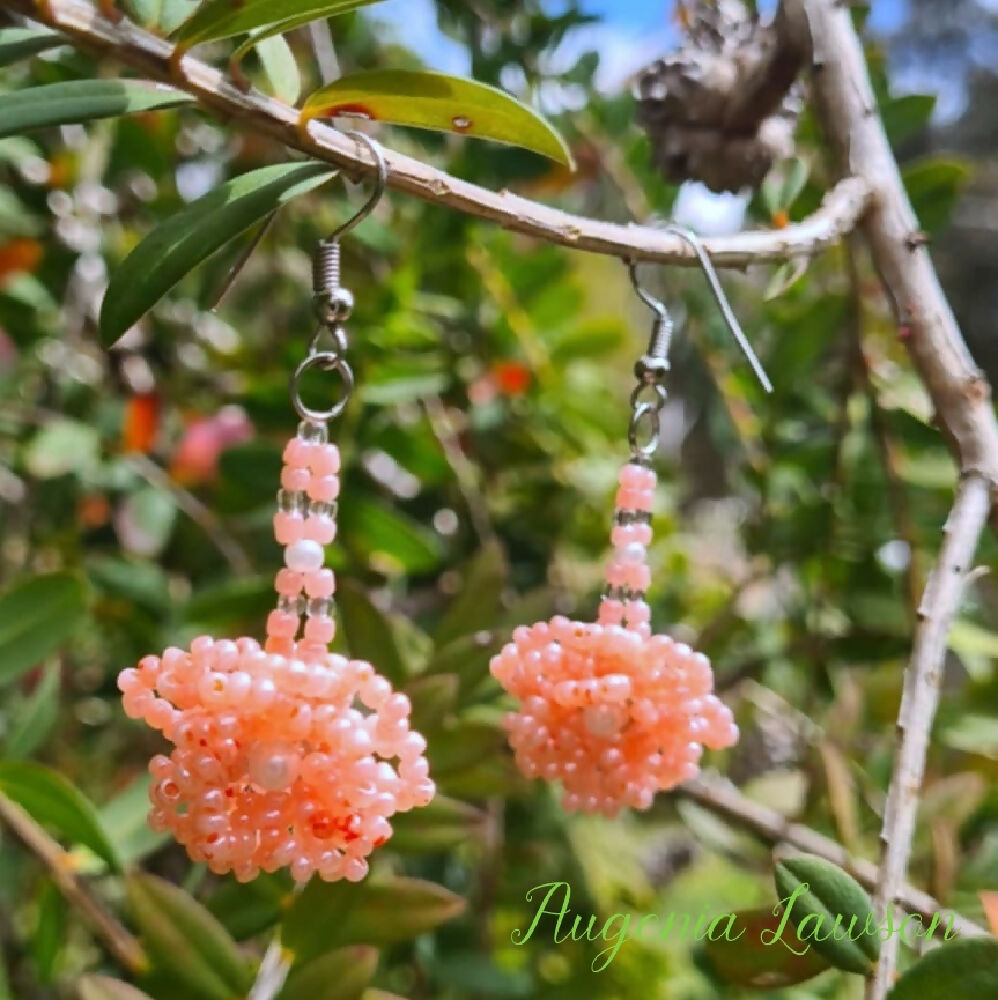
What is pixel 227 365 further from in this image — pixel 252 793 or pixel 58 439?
pixel 252 793

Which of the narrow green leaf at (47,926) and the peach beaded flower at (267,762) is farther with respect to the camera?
the narrow green leaf at (47,926)

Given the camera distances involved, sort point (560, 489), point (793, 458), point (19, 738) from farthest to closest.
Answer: point (560, 489), point (793, 458), point (19, 738)

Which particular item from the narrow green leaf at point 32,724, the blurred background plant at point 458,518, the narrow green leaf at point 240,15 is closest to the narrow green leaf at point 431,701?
the blurred background plant at point 458,518

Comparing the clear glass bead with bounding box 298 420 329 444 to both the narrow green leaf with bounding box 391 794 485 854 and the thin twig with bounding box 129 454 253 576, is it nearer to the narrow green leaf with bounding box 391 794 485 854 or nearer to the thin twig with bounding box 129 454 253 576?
the narrow green leaf with bounding box 391 794 485 854

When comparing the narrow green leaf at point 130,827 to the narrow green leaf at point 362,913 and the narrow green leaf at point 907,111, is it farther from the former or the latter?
the narrow green leaf at point 907,111

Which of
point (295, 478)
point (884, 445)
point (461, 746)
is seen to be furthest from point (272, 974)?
point (884, 445)

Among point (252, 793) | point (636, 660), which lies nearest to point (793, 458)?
point (636, 660)

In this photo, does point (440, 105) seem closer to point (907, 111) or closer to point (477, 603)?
point (477, 603)
